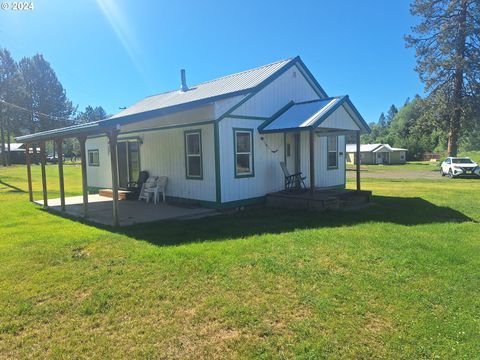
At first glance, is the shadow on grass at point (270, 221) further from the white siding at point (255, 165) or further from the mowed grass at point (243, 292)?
the white siding at point (255, 165)

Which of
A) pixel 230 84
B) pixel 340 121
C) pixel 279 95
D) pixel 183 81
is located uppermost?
pixel 183 81

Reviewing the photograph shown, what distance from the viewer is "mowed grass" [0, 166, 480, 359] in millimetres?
3145

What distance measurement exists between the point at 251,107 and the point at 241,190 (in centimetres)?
251

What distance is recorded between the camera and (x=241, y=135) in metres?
10.3

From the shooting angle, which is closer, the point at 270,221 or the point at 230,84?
the point at 270,221

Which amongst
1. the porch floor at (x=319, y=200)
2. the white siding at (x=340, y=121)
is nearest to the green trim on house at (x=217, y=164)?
the porch floor at (x=319, y=200)

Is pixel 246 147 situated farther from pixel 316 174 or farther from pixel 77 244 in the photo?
pixel 77 244

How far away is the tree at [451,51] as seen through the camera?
28.5 meters

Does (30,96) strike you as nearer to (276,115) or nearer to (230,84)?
(230,84)

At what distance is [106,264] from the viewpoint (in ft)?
17.4

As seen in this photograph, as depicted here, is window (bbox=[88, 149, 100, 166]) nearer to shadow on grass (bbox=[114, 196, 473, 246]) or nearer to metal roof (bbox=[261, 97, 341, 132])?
metal roof (bbox=[261, 97, 341, 132])

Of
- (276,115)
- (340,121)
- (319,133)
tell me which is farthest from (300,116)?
(319,133)

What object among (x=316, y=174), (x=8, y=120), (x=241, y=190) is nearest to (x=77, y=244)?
(x=241, y=190)

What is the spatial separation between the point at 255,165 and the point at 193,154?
188 cm
